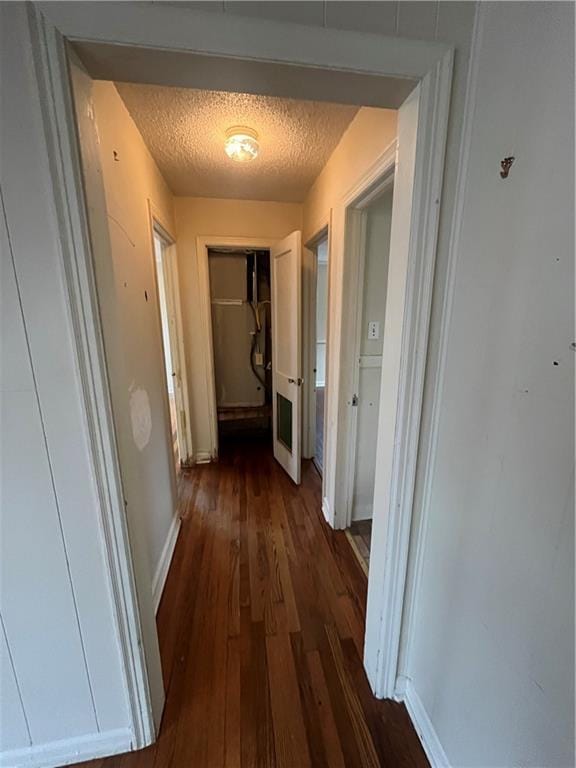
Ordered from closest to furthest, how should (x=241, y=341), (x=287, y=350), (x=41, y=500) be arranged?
(x=41, y=500), (x=287, y=350), (x=241, y=341)

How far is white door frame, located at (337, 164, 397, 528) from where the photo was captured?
1.67m

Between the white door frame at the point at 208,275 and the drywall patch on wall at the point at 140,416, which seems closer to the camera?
the drywall patch on wall at the point at 140,416

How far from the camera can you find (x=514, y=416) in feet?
2.39

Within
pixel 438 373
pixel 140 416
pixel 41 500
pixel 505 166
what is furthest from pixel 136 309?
pixel 505 166

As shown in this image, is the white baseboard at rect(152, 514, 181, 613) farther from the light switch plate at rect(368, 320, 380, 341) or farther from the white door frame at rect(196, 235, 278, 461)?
the light switch plate at rect(368, 320, 380, 341)

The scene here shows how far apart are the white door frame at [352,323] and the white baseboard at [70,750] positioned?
1500mm

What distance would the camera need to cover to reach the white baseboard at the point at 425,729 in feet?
3.35

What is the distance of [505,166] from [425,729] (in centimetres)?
174

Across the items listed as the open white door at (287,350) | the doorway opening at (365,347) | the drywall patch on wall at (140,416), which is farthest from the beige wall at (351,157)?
the drywall patch on wall at (140,416)

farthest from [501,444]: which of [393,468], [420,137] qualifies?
[420,137]

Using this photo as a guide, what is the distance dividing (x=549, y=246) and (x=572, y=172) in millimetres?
126

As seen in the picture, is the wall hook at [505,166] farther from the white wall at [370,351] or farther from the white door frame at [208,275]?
the white door frame at [208,275]

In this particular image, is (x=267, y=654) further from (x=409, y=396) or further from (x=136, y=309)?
(x=136, y=309)

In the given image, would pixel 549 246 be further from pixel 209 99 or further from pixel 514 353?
pixel 209 99
